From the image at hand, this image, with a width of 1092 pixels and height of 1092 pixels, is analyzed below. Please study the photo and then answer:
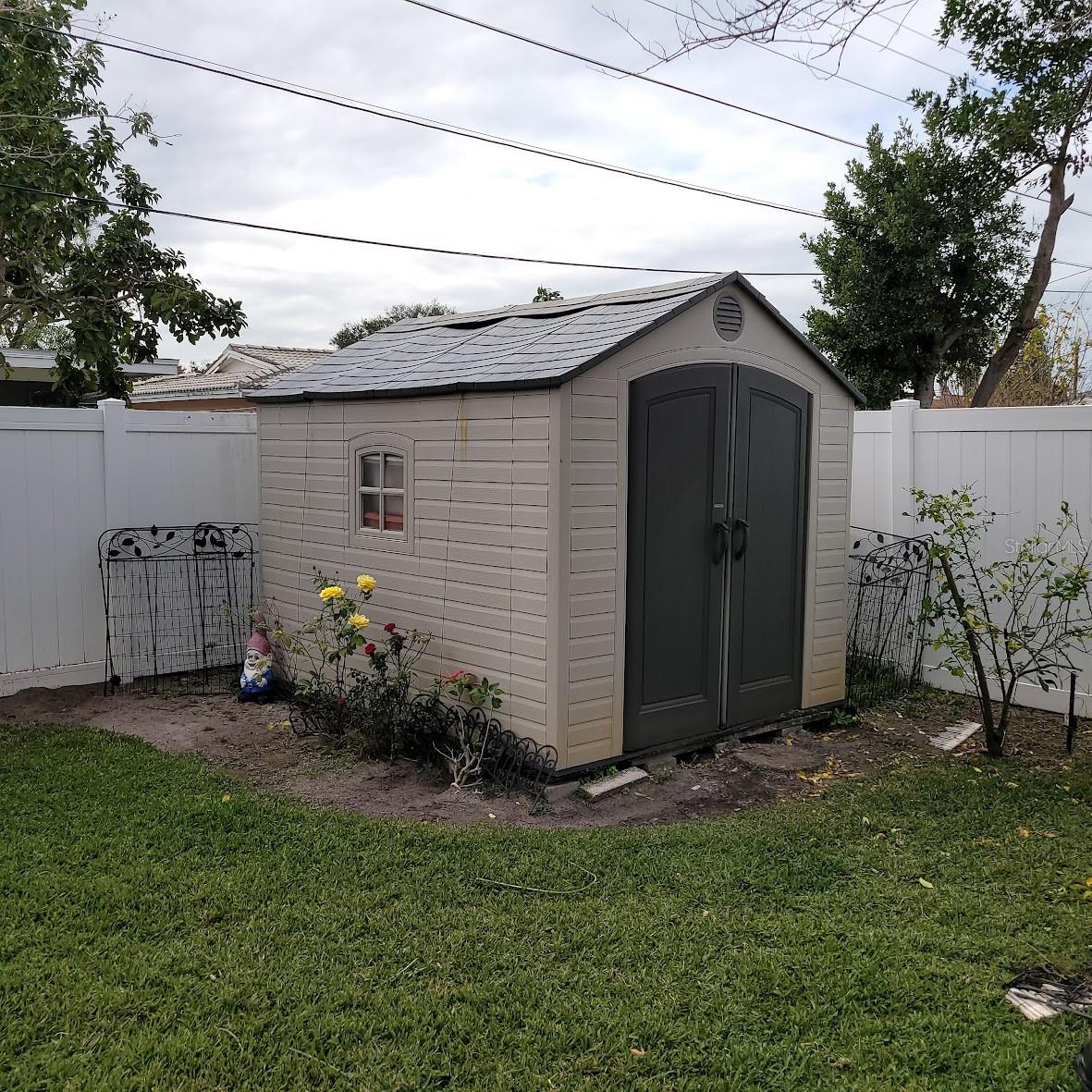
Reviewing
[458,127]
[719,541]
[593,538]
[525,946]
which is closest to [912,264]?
[458,127]

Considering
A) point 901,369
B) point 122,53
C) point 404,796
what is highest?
point 122,53

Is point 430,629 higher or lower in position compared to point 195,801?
higher

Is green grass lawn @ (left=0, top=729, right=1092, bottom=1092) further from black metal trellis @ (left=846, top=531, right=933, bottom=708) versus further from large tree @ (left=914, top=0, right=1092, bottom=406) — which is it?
large tree @ (left=914, top=0, right=1092, bottom=406)

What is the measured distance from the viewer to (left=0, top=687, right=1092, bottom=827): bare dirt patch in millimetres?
4566

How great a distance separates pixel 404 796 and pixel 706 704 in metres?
1.81

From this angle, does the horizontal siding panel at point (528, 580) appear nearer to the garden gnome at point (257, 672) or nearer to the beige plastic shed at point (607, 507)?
the beige plastic shed at point (607, 507)

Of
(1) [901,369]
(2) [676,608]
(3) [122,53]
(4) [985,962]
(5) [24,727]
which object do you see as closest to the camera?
(4) [985,962]

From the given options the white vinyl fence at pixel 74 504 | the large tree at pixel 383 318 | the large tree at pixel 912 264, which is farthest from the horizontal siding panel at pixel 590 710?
the large tree at pixel 383 318

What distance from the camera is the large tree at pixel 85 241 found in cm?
884

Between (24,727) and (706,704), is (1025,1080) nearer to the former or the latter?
(706,704)

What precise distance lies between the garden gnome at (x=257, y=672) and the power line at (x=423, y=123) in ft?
16.8

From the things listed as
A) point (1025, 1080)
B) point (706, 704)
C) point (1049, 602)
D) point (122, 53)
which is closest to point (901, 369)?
point (1049, 602)

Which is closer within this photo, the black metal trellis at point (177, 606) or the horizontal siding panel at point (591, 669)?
the horizontal siding panel at point (591, 669)

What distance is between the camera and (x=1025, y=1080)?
2.50 meters
